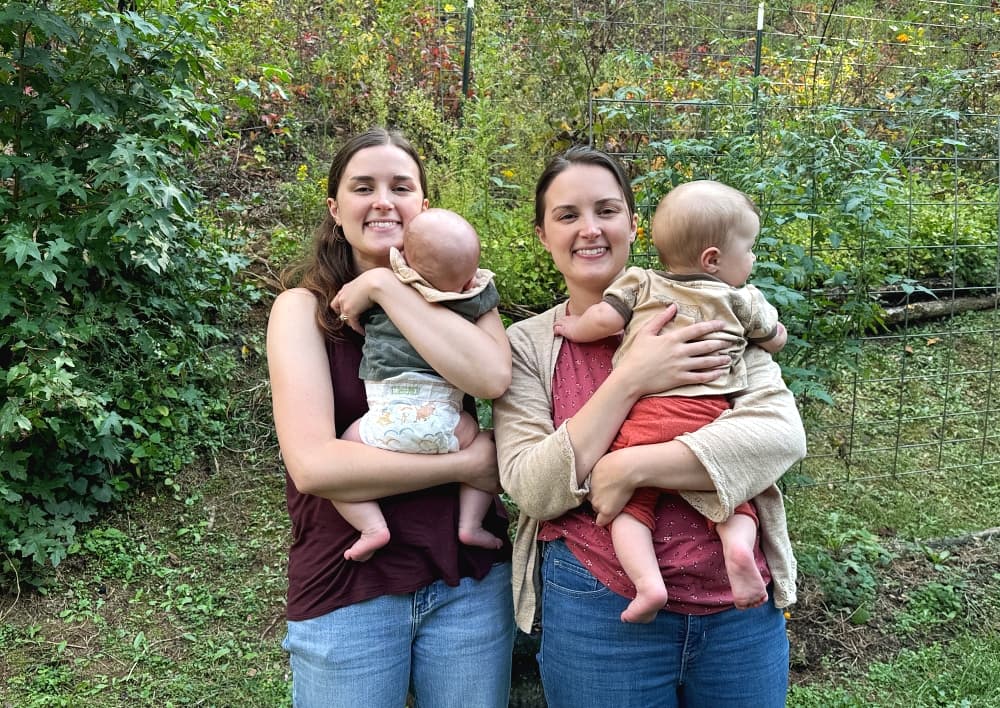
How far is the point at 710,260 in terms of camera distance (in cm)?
174

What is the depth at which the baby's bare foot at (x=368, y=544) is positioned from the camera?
1.60 metres

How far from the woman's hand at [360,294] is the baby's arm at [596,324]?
40 cm

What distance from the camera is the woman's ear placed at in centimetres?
172

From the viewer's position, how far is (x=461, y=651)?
164 cm

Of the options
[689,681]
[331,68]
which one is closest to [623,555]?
[689,681]

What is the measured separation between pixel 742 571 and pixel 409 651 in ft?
2.27

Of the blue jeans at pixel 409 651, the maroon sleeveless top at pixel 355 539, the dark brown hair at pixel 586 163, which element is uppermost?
the dark brown hair at pixel 586 163

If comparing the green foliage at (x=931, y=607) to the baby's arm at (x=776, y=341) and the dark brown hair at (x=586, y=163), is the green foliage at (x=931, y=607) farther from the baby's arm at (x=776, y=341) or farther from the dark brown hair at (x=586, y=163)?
the dark brown hair at (x=586, y=163)

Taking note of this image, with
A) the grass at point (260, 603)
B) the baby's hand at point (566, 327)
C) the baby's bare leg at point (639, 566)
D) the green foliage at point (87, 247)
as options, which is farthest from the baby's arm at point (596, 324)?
the green foliage at point (87, 247)

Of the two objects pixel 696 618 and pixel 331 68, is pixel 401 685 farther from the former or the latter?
pixel 331 68

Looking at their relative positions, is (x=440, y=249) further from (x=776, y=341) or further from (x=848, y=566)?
(x=848, y=566)

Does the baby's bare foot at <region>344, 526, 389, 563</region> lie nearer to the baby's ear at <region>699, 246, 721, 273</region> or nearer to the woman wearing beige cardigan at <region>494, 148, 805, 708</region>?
the woman wearing beige cardigan at <region>494, 148, 805, 708</region>

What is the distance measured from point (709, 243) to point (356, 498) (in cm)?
92

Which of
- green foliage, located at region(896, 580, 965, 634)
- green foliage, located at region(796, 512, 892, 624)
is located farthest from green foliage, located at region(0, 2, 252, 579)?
green foliage, located at region(896, 580, 965, 634)
